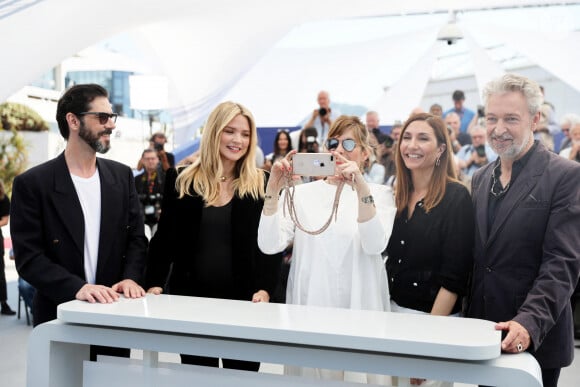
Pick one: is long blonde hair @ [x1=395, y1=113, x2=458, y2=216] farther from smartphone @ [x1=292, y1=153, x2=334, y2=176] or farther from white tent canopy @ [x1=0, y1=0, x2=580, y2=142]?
white tent canopy @ [x1=0, y1=0, x2=580, y2=142]

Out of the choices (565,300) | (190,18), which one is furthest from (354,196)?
(190,18)

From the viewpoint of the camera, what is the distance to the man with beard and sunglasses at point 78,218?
2562 mm

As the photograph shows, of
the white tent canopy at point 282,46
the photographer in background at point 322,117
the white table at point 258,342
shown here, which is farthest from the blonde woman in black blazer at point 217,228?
the photographer in background at point 322,117

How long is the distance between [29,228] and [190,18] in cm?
664

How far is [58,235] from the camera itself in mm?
2594

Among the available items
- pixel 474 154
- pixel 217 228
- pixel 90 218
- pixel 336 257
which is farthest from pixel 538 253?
pixel 474 154

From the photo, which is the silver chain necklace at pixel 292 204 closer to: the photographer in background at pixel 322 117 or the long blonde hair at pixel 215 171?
the long blonde hair at pixel 215 171

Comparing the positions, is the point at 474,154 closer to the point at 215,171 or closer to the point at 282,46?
the point at 282,46

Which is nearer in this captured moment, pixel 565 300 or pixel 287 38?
pixel 565 300

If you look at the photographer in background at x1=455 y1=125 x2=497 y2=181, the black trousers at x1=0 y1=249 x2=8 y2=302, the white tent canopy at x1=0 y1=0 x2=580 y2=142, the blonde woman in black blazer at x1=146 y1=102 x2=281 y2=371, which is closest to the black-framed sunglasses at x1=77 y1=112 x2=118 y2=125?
the blonde woman in black blazer at x1=146 y1=102 x2=281 y2=371

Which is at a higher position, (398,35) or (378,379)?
(398,35)

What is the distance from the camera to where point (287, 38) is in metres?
11.0

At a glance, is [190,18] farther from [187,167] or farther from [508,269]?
[508,269]

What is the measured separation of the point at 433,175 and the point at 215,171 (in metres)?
0.86
